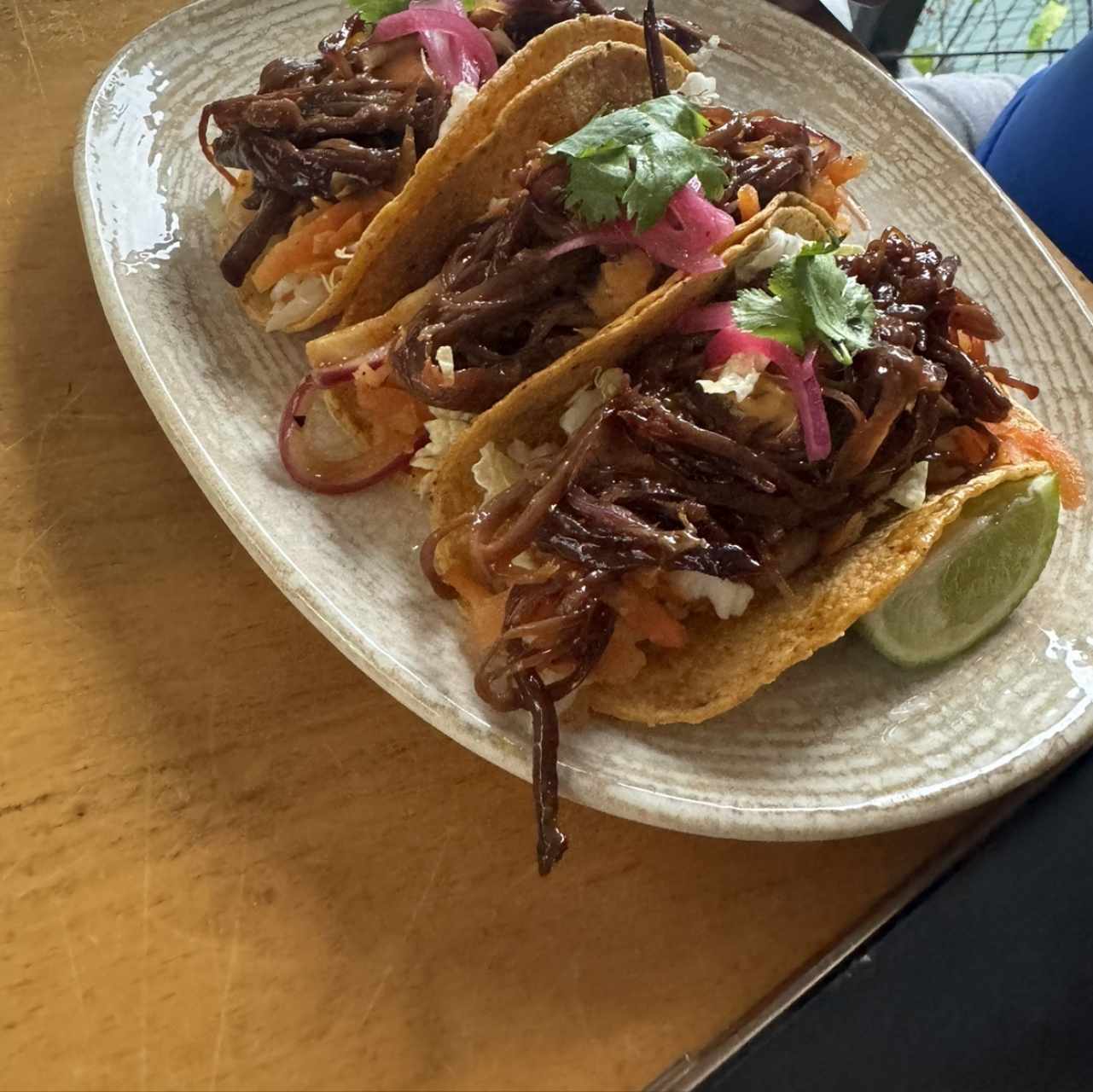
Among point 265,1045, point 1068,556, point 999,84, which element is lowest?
point 265,1045

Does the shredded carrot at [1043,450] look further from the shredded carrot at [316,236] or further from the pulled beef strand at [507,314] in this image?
the shredded carrot at [316,236]

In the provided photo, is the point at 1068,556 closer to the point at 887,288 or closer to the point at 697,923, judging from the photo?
the point at 887,288

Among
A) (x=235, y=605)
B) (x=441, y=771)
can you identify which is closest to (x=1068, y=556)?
(x=441, y=771)

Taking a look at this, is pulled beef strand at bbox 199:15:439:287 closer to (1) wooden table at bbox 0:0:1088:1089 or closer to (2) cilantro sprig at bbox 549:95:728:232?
(2) cilantro sprig at bbox 549:95:728:232

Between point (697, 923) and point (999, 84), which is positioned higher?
point (999, 84)

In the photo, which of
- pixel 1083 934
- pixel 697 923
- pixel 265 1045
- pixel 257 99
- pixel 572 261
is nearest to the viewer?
pixel 265 1045

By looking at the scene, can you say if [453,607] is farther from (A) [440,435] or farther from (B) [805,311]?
(B) [805,311]

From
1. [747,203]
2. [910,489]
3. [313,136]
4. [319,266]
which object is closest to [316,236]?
[319,266]
